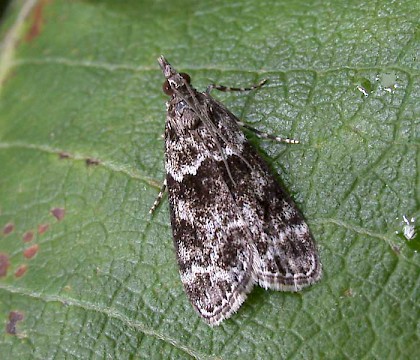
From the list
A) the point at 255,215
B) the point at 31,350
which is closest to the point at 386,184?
the point at 255,215

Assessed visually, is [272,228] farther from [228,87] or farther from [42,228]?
[42,228]

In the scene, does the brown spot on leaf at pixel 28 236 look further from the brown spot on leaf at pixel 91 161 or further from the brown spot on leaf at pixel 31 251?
the brown spot on leaf at pixel 91 161

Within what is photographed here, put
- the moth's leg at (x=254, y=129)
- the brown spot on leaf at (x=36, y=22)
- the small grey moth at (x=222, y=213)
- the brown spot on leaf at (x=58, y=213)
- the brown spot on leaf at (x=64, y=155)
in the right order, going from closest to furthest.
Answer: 1. the small grey moth at (x=222, y=213)
2. the moth's leg at (x=254, y=129)
3. the brown spot on leaf at (x=58, y=213)
4. the brown spot on leaf at (x=64, y=155)
5. the brown spot on leaf at (x=36, y=22)

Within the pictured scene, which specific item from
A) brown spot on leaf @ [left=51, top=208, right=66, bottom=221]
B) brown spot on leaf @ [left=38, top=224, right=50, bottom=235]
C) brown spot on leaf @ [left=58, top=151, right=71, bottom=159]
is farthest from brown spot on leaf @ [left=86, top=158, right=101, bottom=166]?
brown spot on leaf @ [left=38, top=224, right=50, bottom=235]

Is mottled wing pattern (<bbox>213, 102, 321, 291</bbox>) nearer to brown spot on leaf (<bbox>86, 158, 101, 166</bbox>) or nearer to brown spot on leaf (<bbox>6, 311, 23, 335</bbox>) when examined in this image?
brown spot on leaf (<bbox>86, 158, 101, 166</bbox>)

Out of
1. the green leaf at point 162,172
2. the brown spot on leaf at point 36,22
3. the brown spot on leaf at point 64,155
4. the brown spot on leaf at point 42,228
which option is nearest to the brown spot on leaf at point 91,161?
the green leaf at point 162,172

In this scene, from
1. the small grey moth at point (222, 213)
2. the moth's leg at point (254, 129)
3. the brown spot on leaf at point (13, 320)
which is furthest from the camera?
the brown spot on leaf at point (13, 320)
